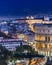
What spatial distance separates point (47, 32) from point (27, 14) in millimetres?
16489

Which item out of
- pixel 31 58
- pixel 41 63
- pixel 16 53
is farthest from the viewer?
pixel 16 53

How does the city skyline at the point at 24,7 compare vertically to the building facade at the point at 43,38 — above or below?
above

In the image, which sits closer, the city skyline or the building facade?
the building facade

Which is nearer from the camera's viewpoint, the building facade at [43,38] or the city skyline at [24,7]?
the building facade at [43,38]

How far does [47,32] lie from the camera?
1962cm

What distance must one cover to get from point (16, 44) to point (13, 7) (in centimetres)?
2010

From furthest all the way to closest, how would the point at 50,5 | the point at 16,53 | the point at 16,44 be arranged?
the point at 50,5 < the point at 16,44 < the point at 16,53

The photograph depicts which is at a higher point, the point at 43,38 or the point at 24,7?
the point at 24,7

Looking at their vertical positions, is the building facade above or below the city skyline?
below

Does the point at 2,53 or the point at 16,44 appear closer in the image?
the point at 2,53

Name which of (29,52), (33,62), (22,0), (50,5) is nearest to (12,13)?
(22,0)

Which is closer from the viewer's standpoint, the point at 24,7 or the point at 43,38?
the point at 43,38

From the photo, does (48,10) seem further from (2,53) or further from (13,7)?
(2,53)

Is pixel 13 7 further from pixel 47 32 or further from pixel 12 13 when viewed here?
pixel 47 32
